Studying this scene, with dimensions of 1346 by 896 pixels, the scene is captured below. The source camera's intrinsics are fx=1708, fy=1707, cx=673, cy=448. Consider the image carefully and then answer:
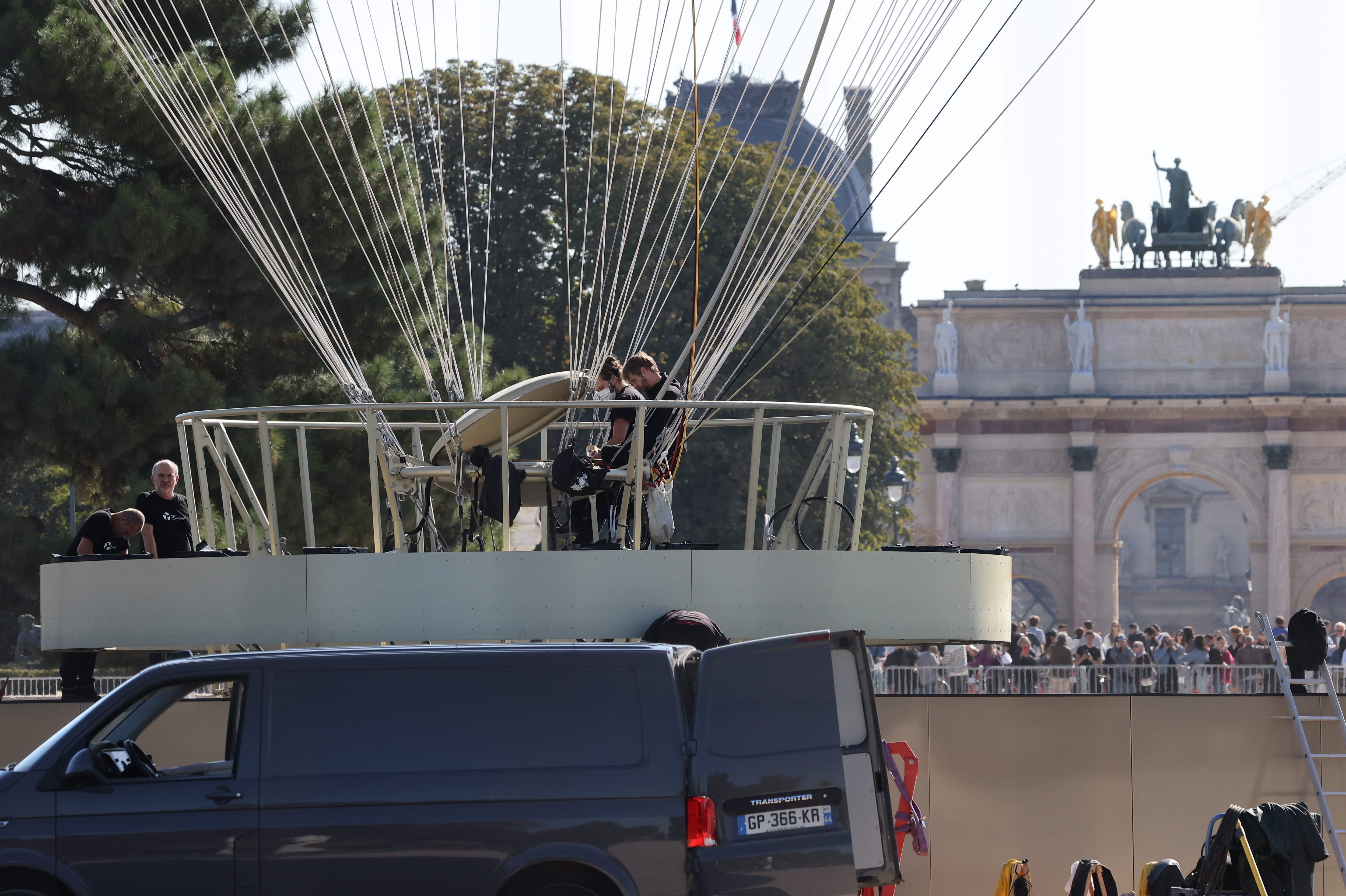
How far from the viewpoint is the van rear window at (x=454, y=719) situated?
22.7 ft

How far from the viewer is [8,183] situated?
18.3 meters

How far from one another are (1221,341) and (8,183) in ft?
141

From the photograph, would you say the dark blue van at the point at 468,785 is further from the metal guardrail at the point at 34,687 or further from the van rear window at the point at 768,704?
the metal guardrail at the point at 34,687

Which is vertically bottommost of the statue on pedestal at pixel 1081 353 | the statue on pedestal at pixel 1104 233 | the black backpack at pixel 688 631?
the black backpack at pixel 688 631

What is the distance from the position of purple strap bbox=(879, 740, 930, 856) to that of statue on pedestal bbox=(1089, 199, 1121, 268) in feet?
158

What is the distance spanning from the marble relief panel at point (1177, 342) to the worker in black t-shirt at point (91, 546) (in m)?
46.8

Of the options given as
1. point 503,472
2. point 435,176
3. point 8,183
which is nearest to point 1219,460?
point 435,176

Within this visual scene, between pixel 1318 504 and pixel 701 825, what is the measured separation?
5195cm

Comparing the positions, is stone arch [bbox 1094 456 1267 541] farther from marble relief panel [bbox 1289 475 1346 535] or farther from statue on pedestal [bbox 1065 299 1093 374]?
statue on pedestal [bbox 1065 299 1093 374]

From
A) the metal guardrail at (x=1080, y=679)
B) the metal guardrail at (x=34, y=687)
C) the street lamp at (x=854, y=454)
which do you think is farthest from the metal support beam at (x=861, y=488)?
the street lamp at (x=854, y=454)

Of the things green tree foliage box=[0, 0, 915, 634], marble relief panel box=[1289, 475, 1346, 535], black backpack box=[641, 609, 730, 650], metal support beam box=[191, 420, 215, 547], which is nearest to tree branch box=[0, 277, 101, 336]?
green tree foliage box=[0, 0, 915, 634]

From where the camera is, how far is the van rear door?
22.4 ft

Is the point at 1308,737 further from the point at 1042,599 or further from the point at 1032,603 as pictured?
the point at 1032,603

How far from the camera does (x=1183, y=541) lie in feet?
312
